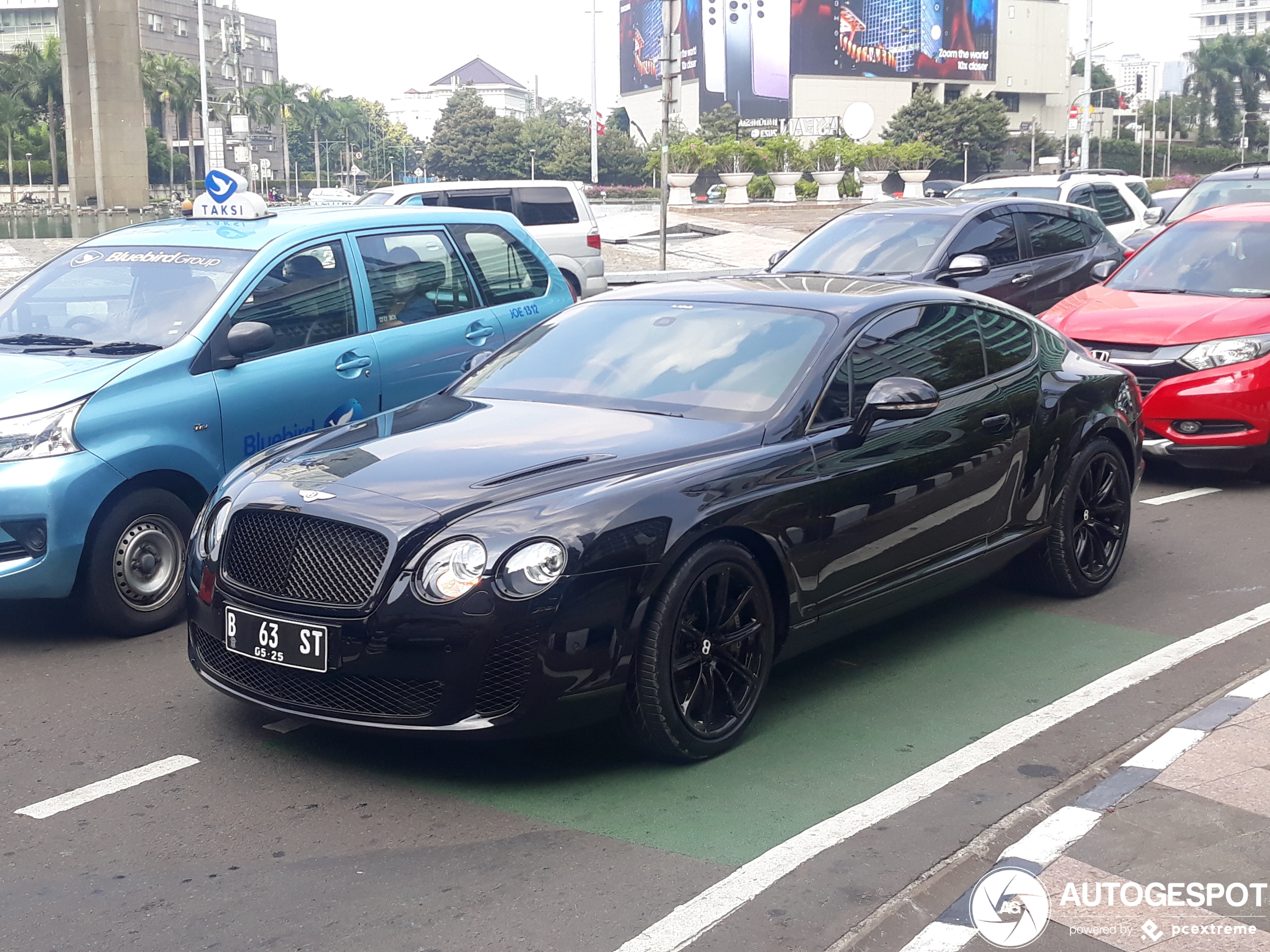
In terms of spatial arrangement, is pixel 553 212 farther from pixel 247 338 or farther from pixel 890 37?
pixel 890 37

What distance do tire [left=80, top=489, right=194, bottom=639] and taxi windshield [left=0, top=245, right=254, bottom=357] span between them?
758mm

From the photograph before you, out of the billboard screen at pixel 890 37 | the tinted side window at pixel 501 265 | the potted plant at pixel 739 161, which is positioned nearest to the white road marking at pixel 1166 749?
the tinted side window at pixel 501 265

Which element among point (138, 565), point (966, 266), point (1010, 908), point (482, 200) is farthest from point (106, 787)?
point (482, 200)

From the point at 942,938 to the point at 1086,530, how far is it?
3.61 metres

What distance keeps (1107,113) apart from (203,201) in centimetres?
10896

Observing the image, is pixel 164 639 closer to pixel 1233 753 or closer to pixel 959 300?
pixel 959 300

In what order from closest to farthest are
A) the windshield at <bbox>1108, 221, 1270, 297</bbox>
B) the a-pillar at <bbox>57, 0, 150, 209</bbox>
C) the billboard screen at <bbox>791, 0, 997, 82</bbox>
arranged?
1. the windshield at <bbox>1108, 221, 1270, 297</bbox>
2. the a-pillar at <bbox>57, 0, 150, 209</bbox>
3. the billboard screen at <bbox>791, 0, 997, 82</bbox>

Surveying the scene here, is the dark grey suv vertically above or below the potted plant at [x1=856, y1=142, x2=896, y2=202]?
below

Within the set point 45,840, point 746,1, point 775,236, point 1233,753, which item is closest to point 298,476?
point 45,840

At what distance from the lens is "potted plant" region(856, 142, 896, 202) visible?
5919 cm

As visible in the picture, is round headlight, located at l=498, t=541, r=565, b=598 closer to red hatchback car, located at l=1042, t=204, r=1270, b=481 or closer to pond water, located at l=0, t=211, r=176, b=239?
red hatchback car, located at l=1042, t=204, r=1270, b=481

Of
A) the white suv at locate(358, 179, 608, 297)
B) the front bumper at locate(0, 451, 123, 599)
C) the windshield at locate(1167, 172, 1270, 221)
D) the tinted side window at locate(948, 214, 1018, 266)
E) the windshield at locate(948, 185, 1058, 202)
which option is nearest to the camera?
the front bumper at locate(0, 451, 123, 599)

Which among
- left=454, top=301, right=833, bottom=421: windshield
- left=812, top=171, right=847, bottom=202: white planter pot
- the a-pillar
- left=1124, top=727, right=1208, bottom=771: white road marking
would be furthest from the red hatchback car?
the a-pillar

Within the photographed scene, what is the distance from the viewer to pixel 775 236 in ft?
127
